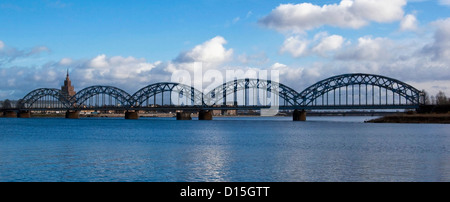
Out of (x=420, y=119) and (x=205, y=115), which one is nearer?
(x=420, y=119)

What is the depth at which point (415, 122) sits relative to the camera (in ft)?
394

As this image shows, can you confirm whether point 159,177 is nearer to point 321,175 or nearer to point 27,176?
point 27,176

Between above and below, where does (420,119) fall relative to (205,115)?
below

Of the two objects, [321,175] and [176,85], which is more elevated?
[176,85]

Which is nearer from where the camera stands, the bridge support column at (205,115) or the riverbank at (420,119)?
the riverbank at (420,119)

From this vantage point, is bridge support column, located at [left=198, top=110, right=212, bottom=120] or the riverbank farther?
bridge support column, located at [left=198, top=110, right=212, bottom=120]
